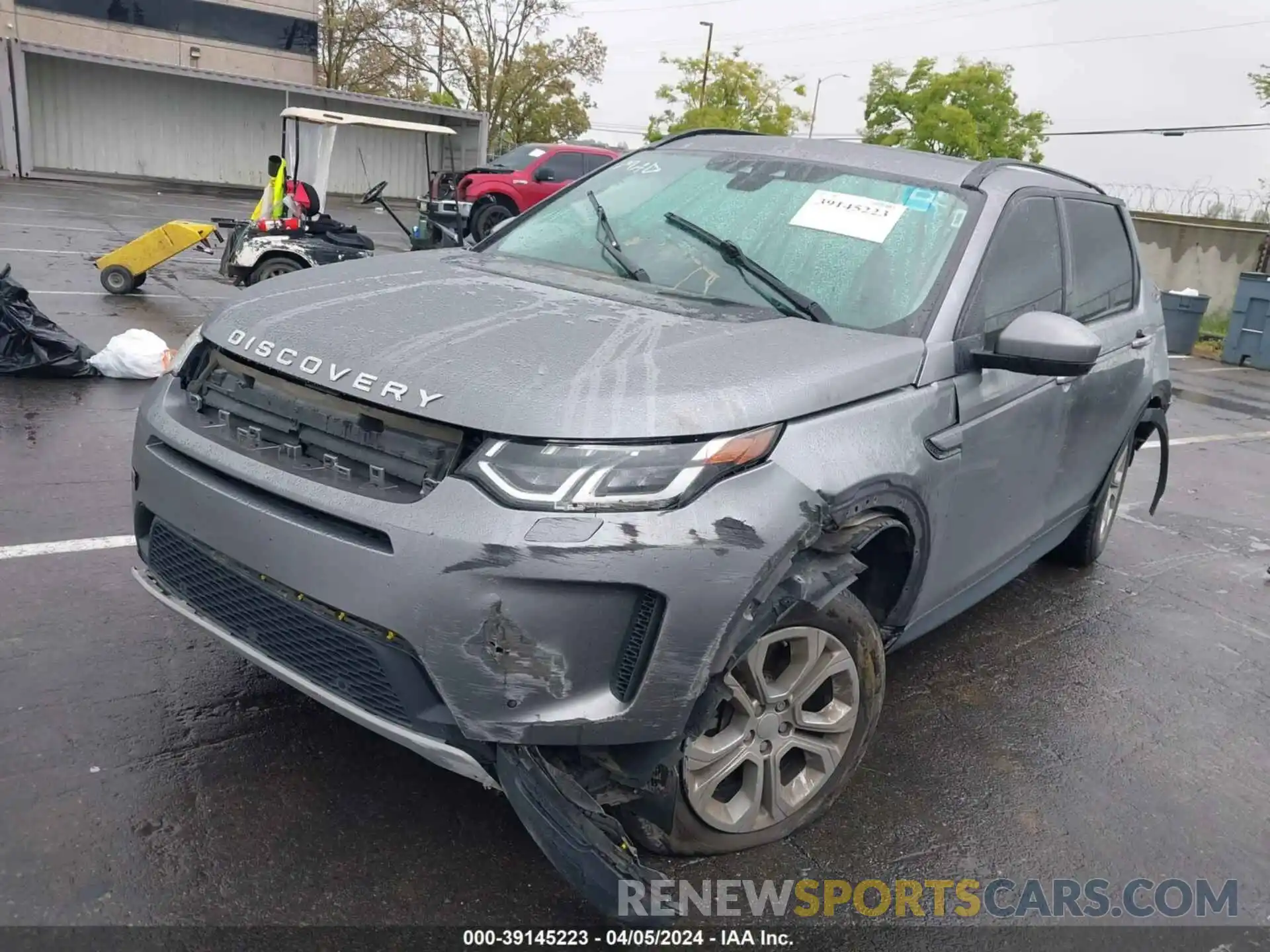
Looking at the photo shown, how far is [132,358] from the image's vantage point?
7113 mm

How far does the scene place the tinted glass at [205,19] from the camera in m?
29.9

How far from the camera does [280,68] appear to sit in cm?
3325

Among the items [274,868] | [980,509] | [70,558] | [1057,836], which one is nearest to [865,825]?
[1057,836]

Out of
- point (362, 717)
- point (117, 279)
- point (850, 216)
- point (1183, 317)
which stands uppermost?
point (850, 216)

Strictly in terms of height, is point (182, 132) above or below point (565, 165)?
below

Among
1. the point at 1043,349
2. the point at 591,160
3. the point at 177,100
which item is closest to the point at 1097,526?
the point at 1043,349

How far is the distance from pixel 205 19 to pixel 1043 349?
3532cm

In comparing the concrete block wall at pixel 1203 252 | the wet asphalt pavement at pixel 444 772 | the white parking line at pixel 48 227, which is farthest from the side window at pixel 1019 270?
the concrete block wall at pixel 1203 252

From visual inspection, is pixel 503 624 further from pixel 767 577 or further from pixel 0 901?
pixel 0 901

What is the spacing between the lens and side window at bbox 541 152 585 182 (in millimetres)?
20406

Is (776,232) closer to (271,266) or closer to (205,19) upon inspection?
(271,266)

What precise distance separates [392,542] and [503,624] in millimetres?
305

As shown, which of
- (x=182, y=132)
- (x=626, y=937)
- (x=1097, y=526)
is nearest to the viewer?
(x=626, y=937)

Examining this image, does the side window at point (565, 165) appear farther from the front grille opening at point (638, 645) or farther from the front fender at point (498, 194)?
the front grille opening at point (638, 645)
